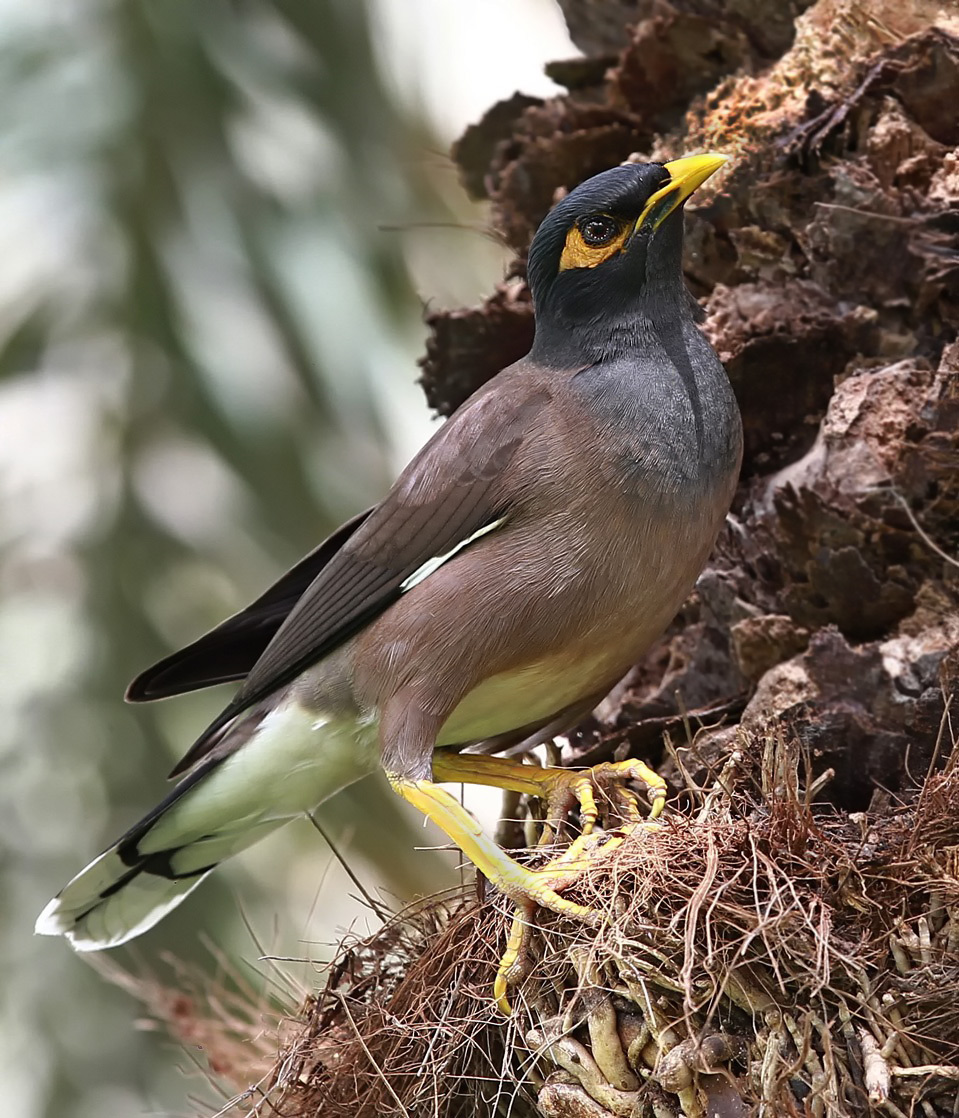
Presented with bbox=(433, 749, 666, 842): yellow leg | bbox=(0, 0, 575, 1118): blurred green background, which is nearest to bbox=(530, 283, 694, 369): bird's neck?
bbox=(433, 749, 666, 842): yellow leg

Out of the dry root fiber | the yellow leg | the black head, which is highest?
the black head

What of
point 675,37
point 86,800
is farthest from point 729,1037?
point 86,800

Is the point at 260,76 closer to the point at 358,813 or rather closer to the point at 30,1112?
the point at 358,813

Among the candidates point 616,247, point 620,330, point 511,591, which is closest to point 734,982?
point 511,591

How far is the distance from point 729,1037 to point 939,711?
2.17 feet

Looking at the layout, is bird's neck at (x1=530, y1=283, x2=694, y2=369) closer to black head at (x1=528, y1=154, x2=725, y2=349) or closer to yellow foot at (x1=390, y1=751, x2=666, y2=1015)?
black head at (x1=528, y1=154, x2=725, y2=349)

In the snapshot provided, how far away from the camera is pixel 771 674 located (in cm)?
221

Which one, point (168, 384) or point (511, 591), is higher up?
point (168, 384)

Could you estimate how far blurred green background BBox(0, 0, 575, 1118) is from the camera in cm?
374

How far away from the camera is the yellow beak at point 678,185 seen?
2.25 metres

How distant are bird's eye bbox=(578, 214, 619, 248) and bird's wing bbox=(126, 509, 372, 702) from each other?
740 millimetres

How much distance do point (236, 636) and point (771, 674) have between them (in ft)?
3.81

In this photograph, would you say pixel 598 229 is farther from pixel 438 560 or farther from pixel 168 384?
pixel 168 384

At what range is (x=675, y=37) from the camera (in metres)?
2.73
